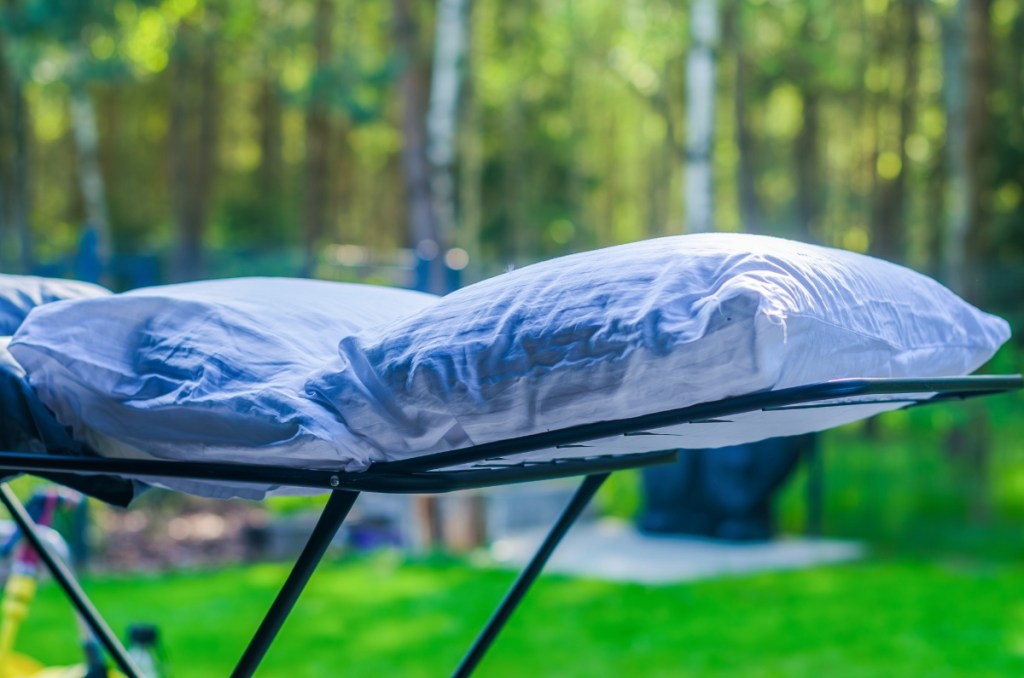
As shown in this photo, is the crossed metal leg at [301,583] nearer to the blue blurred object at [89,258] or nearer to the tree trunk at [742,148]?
the blue blurred object at [89,258]

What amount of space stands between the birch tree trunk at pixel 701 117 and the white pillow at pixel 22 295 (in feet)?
26.7

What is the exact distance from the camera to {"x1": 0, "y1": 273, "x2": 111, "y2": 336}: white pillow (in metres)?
1.62

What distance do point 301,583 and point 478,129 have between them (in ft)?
60.0

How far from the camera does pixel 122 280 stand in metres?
9.66

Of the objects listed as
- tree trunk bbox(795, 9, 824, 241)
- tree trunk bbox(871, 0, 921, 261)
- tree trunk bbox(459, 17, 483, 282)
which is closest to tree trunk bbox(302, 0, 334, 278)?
tree trunk bbox(459, 17, 483, 282)

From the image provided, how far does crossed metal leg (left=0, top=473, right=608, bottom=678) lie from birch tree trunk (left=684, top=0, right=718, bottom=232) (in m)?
7.93

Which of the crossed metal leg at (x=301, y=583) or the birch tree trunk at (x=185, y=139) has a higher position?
the crossed metal leg at (x=301, y=583)

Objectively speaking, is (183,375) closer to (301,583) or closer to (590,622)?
(301,583)

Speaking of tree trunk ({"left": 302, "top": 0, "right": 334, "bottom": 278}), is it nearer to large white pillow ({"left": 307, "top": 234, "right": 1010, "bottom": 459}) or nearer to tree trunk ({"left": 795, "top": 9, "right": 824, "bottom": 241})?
tree trunk ({"left": 795, "top": 9, "right": 824, "bottom": 241})

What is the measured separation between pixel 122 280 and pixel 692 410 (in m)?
9.20

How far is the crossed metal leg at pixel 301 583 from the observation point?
4.17 feet

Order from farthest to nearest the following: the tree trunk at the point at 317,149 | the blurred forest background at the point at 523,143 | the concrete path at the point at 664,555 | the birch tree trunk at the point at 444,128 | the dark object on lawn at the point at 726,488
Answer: the tree trunk at the point at 317,149, the birch tree trunk at the point at 444,128, the blurred forest background at the point at 523,143, the dark object on lawn at the point at 726,488, the concrete path at the point at 664,555

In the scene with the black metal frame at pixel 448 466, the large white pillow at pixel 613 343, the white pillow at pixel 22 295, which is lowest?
the black metal frame at pixel 448 466

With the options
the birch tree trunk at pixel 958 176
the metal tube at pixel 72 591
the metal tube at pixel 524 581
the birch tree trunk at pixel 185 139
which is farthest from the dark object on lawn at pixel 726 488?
the birch tree trunk at pixel 185 139
